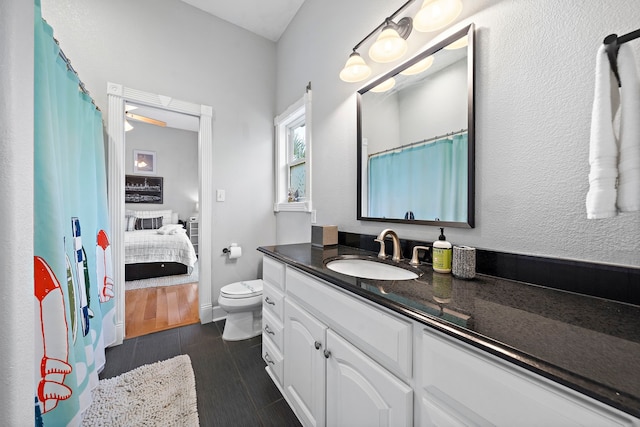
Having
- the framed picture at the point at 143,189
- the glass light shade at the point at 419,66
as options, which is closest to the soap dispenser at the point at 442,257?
the glass light shade at the point at 419,66

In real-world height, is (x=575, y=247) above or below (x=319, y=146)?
below

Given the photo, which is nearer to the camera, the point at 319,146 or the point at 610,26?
the point at 610,26

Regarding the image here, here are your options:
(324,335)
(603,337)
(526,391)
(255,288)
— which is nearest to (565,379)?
(526,391)

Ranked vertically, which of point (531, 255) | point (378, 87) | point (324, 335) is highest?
point (378, 87)

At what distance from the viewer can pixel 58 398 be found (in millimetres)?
926

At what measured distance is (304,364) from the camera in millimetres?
1111

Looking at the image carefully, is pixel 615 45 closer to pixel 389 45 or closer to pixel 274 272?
pixel 389 45

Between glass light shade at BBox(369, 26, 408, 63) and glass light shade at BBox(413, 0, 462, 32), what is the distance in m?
0.13

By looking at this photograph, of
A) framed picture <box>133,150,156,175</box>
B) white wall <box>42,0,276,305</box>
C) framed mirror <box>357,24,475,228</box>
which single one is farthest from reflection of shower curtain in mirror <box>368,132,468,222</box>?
framed picture <box>133,150,156,175</box>

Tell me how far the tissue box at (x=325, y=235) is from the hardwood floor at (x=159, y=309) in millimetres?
1572

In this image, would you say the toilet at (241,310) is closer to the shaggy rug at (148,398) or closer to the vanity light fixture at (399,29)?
the shaggy rug at (148,398)

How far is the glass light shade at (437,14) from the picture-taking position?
0.96m

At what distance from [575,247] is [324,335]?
0.90 meters

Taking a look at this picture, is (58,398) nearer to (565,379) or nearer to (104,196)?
(104,196)
